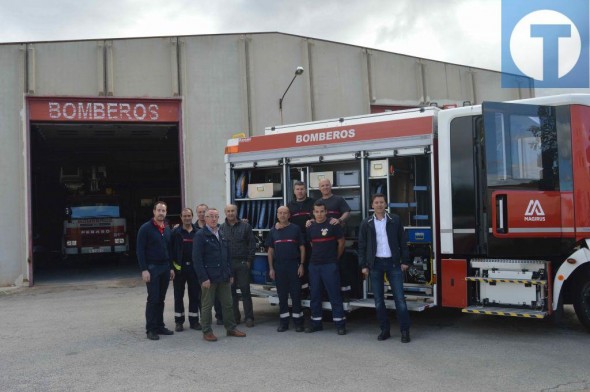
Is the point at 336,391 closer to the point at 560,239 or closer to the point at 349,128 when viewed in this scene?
the point at 560,239

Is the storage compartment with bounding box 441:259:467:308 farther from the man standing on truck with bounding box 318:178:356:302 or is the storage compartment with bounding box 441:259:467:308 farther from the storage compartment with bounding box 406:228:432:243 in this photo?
the man standing on truck with bounding box 318:178:356:302


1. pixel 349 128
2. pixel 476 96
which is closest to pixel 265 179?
pixel 349 128

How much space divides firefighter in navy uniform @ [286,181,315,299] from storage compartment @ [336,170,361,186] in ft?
1.75

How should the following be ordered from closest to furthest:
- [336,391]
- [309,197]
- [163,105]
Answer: [336,391] → [309,197] → [163,105]

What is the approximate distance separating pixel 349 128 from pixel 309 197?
1.15 m

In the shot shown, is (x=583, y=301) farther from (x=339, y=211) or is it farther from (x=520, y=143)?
(x=339, y=211)

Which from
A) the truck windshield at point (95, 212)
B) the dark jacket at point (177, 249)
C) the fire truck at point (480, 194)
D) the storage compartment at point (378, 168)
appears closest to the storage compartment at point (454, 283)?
the fire truck at point (480, 194)

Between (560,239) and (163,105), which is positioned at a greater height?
(163,105)

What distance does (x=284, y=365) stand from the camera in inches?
246

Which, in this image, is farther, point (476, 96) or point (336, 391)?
point (476, 96)

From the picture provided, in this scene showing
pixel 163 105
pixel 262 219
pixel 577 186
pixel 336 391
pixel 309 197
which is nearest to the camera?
pixel 336 391

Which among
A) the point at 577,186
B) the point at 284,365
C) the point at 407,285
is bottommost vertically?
the point at 284,365

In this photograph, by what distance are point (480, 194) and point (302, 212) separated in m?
2.45

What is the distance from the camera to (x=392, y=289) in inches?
285
